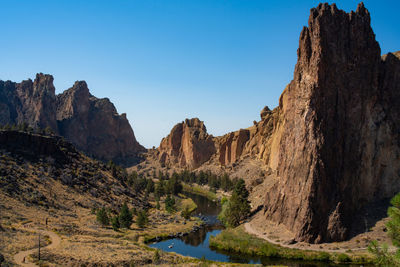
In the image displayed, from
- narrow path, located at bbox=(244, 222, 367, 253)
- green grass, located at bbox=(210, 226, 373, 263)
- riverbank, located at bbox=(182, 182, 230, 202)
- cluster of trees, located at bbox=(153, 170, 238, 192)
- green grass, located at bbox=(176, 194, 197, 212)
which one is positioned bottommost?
green grass, located at bbox=(210, 226, 373, 263)

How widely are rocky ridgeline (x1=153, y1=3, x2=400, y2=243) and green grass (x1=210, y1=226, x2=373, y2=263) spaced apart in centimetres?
556

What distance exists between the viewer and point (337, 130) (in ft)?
231

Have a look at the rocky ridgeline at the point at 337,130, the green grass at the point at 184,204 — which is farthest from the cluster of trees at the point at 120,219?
the green grass at the point at 184,204

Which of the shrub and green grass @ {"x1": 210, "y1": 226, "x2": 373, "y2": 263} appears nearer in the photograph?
the shrub

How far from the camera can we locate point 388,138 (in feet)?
242

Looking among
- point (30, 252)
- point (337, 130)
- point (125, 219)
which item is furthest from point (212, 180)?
point (30, 252)

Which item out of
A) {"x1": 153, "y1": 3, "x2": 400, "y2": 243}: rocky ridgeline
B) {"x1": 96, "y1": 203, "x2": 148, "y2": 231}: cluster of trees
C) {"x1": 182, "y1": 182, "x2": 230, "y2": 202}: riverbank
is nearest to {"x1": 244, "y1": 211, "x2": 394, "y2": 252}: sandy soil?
{"x1": 153, "y1": 3, "x2": 400, "y2": 243}: rocky ridgeline

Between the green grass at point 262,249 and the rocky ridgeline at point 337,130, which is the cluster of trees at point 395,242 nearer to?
the green grass at point 262,249

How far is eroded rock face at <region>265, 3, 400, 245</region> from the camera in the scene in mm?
67188

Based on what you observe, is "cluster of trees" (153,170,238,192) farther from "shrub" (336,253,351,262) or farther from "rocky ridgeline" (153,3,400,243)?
"shrub" (336,253,351,262)

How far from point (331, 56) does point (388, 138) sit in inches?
901

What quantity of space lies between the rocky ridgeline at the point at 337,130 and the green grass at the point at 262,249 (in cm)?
556

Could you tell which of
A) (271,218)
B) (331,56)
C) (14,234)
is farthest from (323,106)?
(14,234)

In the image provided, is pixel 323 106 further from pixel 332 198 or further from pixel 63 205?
pixel 63 205
